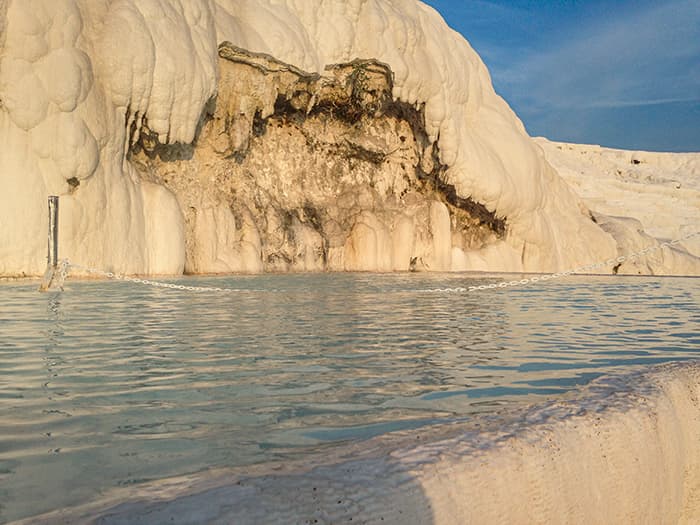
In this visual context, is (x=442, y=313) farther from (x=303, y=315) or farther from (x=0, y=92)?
(x=0, y=92)

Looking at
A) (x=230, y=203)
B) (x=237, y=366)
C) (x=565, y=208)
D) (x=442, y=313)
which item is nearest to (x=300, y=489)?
(x=237, y=366)

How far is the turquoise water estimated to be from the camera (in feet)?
7.73

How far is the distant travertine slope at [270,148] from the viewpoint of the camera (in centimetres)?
1204

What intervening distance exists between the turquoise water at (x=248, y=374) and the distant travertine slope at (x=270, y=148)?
514 cm

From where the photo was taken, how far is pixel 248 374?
3.77m

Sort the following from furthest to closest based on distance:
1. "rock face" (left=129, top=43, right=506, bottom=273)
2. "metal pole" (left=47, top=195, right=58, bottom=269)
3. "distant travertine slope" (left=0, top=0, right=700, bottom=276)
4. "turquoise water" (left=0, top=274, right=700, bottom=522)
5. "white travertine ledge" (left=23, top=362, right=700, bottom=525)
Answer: "rock face" (left=129, top=43, right=506, bottom=273)
"distant travertine slope" (left=0, top=0, right=700, bottom=276)
"metal pole" (left=47, top=195, right=58, bottom=269)
"turquoise water" (left=0, top=274, right=700, bottom=522)
"white travertine ledge" (left=23, top=362, right=700, bottom=525)

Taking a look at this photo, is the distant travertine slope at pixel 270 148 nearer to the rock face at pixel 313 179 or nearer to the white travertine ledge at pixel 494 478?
the rock face at pixel 313 179

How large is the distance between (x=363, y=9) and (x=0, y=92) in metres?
10.8

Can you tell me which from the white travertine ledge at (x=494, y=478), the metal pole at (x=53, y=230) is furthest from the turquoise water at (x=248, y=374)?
the metal pole at (x=53, y=230)


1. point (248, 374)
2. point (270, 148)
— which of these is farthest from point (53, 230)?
point (270, 148)

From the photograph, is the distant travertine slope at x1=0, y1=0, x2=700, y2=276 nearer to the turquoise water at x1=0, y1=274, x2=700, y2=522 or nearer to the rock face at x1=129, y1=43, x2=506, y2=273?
the rock face at x1=129, y1=43, x2=506, y2=273

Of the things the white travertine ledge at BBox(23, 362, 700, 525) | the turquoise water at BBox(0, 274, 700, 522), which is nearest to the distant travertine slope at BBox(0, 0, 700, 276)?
the turquoise water at BBox(0, 274, 700, 522)

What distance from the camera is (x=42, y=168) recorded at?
1198cm

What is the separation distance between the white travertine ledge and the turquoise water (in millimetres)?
374
